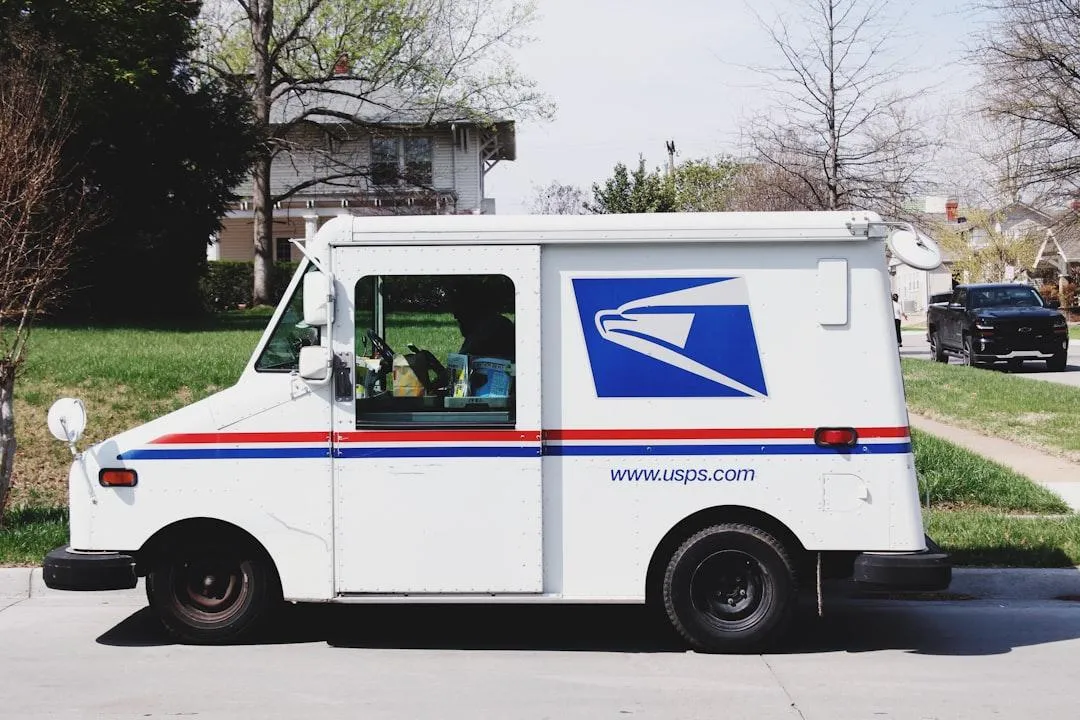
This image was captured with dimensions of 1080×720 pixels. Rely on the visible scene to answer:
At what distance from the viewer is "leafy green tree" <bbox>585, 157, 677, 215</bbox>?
3566 centimetres

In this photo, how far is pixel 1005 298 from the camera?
85.9ft

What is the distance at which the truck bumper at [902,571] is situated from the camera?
645cm


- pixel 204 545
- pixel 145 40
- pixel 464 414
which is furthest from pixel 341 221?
pixel 145 40

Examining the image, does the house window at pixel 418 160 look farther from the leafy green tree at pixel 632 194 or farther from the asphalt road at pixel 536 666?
the asphalt road at pixel 536 666

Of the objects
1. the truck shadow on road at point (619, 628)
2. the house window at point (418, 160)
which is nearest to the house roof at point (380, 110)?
the house window at point (418, 160)

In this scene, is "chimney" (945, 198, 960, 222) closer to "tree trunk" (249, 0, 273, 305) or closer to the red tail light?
"tree trunk" (249, 0, 273, 305)

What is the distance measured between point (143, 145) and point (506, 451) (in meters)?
19.8

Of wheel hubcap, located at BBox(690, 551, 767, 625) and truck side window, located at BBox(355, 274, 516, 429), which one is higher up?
truck side window, located at BBox(355, 274, 516, 429)

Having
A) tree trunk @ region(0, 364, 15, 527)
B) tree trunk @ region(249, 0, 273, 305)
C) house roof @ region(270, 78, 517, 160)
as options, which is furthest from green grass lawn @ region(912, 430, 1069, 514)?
tree trunk @ region(249, 0, 273, 305)

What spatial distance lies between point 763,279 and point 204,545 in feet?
11.0

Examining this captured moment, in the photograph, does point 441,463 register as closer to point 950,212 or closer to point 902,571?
point 902,571

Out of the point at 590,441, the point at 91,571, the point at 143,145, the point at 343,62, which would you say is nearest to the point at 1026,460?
the point at 590,441

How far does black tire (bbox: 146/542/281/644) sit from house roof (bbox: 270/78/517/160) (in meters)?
27.8

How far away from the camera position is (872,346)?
21.5 feet
